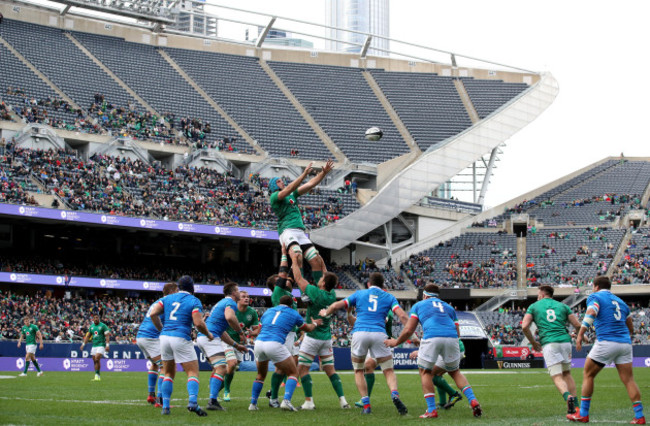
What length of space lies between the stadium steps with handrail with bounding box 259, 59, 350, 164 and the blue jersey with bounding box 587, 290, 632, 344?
53.0 meters

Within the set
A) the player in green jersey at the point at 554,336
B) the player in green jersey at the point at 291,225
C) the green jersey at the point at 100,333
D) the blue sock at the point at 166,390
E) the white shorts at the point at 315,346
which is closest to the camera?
the blue sock at the point at 166,390

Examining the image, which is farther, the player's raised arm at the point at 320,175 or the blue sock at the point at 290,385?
the player's raised arm at the point at 320,175

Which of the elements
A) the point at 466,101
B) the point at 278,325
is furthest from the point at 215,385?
the point at 466,101

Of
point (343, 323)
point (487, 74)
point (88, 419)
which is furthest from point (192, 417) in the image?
point (487, 74)

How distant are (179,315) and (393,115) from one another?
5960cm

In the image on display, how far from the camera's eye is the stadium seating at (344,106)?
68.2m

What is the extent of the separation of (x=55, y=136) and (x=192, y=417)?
44086 mm

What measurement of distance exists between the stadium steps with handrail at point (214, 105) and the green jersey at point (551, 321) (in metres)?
50.6

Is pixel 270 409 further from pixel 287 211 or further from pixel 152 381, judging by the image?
pixel 287 211

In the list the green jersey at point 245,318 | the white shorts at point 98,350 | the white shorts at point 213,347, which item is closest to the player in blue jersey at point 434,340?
the white shorts at point 213,347

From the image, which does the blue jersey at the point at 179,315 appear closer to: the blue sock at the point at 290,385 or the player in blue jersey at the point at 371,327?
the blue sock at the point at 290,385

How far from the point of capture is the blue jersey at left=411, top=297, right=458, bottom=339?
46.1ft

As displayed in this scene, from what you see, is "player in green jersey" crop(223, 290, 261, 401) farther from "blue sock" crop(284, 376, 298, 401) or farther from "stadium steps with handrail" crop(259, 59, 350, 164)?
"stadium steps with handrail" crop(259, 59, 350, 164)

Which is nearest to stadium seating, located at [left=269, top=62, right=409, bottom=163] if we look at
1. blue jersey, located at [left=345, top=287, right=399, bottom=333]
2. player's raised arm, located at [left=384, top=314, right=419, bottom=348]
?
blue jersey, located at [left=345, top=287, right=399, bottom=333]
